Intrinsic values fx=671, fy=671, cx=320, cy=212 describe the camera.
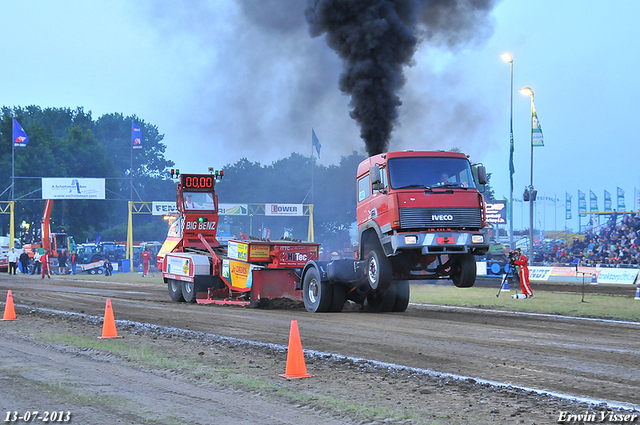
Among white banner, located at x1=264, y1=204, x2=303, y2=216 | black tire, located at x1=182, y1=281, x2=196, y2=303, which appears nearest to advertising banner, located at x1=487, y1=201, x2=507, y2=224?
white banner, located at x1=264, y1=204, x2=303, y2=216

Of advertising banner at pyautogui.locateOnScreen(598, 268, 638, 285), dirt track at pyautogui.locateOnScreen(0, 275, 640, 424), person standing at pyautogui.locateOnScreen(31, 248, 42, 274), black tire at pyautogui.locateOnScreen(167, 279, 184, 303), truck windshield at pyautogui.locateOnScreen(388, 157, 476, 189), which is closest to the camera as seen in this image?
dirt track at pyautogui.locateOnScreen(0, 275, 640, 424)

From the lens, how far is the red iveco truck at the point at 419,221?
45.1 ft

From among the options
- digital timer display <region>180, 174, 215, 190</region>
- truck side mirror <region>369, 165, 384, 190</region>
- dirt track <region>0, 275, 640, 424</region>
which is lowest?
dirt track <region>0, 275, 640, 424</region>

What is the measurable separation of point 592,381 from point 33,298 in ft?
60.1

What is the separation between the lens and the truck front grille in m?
13.7

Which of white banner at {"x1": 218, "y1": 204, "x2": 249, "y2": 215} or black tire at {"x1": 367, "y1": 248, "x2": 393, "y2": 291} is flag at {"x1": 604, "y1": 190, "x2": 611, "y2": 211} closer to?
white banner at {"x1": 218, "y1": 204, "x2": 249, "y2": 215}

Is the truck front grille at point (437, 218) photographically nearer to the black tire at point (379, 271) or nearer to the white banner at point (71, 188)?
the black tire at point (379, 271)

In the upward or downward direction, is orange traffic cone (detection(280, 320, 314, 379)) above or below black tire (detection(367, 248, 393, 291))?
below

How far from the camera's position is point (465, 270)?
1444 cm

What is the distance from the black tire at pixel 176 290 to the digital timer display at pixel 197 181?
3.00 meters

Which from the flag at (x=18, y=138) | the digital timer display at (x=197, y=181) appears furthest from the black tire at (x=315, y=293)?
the flag at (x=18, y=138)

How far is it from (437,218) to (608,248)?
104 feet

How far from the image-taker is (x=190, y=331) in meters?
12.6

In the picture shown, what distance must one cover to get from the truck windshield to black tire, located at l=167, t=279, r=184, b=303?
9.34m
